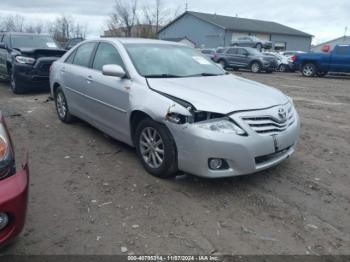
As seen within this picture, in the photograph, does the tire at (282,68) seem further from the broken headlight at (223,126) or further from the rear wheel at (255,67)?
the broken headlight at (223,126)

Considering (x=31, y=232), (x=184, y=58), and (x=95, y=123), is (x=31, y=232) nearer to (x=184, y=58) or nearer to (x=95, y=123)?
(x=95, y=123)

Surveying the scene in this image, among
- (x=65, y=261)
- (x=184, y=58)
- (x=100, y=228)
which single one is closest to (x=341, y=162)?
(x=184, y=58)

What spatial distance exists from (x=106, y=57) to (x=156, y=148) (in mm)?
1791

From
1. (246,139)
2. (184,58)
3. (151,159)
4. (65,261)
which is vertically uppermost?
(184,58)

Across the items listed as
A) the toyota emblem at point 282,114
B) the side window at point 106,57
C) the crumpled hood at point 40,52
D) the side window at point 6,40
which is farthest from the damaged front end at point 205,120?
the side window at point 6,40

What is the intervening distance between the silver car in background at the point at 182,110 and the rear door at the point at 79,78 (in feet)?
0.10

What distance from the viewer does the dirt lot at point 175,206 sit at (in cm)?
294

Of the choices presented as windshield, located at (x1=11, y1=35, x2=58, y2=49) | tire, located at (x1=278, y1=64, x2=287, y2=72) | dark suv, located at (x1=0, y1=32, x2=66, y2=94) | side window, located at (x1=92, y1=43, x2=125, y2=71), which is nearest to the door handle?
side window, located at (x1=92, y1=43, x2=125, y2=71)

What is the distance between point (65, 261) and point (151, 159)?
170cm

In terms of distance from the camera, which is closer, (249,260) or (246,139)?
(249,260)

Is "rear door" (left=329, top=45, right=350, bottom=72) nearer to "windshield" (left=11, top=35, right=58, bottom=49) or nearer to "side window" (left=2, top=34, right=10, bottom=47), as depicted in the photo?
"windshield" (left=11, top=35, right=58, bottom=49)

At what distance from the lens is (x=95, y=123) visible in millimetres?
5297

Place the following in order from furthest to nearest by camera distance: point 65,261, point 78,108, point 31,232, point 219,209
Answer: point 78,108 < point 219,209 < point 31,232 < point 65,261

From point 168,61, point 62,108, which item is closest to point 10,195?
point 168,61
